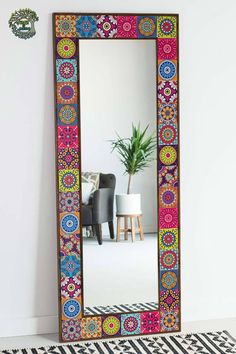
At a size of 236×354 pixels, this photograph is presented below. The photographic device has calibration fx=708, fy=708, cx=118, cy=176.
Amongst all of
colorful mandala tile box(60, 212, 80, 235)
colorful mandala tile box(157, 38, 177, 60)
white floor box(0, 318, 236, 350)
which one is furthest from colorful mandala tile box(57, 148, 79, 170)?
white floor box(0, 318, 236, 350)

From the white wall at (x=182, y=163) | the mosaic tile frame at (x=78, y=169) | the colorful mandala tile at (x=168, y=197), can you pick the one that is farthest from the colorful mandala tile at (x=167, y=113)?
the colorful mandala tile at (x=168, y=197)

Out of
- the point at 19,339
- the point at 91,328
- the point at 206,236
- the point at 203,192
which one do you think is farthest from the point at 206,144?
the point at 19,339

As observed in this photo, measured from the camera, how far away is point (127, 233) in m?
4.18

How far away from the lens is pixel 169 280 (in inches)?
168

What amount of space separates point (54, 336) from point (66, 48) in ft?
5.52

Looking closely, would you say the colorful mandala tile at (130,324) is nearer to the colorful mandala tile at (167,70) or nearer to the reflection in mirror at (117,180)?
the reflection in mirror at (117,180)

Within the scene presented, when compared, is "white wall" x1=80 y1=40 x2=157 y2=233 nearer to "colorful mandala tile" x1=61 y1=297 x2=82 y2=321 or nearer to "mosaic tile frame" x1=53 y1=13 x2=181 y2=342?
"mosaic tile frame" x1=53 y1=13 x2=181 y2=342

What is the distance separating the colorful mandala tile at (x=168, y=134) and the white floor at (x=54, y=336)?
44.4 inches

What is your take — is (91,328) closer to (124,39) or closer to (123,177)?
(123,177)

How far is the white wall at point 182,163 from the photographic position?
13.3 ft

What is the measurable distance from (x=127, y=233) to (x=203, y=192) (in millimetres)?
551

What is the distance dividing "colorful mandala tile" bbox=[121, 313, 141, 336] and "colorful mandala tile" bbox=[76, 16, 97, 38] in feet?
5.41

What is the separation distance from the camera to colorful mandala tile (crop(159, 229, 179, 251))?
4.22m

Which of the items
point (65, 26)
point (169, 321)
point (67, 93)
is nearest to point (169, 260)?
point (169, 321)
